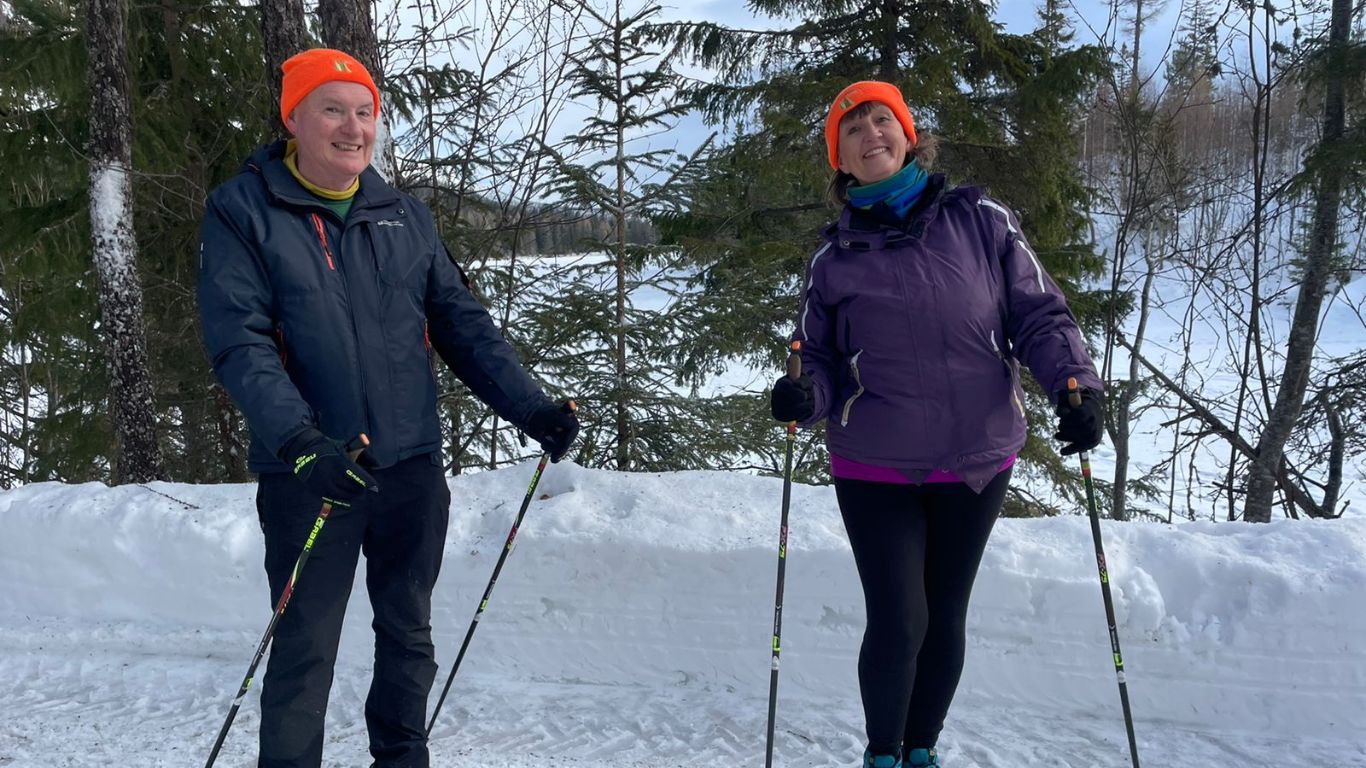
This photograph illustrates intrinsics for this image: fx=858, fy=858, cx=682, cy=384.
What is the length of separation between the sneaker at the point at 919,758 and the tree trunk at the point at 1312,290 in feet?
18.8

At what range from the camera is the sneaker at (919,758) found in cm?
261

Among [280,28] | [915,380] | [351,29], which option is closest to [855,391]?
[915,380]

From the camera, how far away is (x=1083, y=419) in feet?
7.38

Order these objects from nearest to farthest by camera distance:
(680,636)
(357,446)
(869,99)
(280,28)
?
(357,446), (869,99), (680,636), (280,28)

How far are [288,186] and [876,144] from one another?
1616 mm

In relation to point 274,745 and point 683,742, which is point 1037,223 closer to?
point 683,742

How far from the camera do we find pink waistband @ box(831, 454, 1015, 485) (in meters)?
2.39

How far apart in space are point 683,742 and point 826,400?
5.11 feet

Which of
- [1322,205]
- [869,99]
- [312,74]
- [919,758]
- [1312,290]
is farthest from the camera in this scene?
[1312,290]

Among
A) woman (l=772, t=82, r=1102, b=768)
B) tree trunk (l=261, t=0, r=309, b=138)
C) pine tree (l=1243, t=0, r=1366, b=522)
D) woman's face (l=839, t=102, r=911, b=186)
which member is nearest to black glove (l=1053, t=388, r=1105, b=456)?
woman (l=772, t=82, r=1102, b=768)

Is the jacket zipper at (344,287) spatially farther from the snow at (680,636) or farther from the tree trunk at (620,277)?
the tree trunk at (620,277)

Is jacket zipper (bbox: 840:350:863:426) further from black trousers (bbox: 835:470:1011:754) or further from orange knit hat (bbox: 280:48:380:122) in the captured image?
orange knit hat (bbox: 280:48:380:122)

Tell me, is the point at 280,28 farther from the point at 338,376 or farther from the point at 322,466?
the point at 322,466

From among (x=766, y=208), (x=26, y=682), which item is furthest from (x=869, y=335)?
(x=766, y=208)
